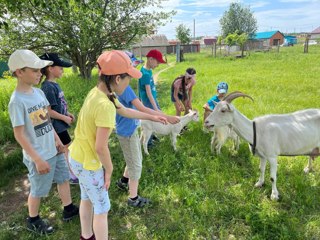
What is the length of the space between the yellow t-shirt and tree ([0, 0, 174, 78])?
8.39 metres

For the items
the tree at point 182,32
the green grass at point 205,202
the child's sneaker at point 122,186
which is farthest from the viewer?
the tree at point 182,32

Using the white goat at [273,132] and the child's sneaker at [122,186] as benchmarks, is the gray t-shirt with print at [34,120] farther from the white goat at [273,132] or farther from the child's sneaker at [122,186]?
the white goat at [273,132]

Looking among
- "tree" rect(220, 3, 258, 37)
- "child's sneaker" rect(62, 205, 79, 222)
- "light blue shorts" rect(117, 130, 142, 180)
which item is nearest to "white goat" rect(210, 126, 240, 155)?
"light blue shorts" rect(117, 130, 142, 180)

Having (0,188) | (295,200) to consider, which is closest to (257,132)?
(295,200)

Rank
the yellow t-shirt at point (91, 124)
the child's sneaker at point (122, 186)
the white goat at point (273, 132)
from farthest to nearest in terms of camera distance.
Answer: the child's sneaker at point (122, 186), the white goat at point (273, 132), the yellow t-shirt at point (91, 124)

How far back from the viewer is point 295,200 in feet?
12.2

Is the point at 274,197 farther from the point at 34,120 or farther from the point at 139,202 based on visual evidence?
the point at 34,120

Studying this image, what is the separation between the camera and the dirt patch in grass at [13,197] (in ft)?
12.4

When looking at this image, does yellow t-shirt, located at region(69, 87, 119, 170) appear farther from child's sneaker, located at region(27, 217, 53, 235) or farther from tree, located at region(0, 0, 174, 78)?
tree, located at region(0, 0, 174, 78)

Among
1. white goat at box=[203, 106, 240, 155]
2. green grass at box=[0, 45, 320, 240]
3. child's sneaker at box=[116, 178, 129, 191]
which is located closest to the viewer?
green grass at box=[0, 45, 320, 240]

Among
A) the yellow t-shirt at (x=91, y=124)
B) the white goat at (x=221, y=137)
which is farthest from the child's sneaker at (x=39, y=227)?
the white goat at (x=221, y=137)

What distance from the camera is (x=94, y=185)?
95.2 inches

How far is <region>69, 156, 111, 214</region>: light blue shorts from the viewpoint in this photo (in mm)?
2400

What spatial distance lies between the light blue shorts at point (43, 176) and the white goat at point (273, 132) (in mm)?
1987
